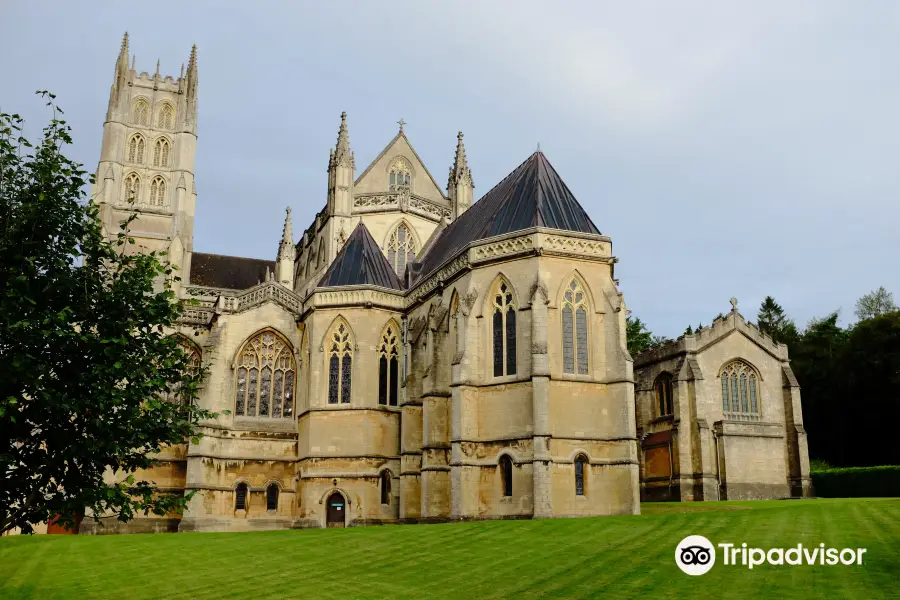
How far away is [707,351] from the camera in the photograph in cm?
4025

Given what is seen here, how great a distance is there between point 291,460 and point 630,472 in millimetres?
16283

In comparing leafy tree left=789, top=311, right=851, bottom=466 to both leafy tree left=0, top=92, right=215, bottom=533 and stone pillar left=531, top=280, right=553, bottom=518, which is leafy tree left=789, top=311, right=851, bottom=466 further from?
leafy tree left=0, top=92, right=215, bottom=533

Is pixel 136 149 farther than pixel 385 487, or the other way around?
pixel 136 149

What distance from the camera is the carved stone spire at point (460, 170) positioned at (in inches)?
1961

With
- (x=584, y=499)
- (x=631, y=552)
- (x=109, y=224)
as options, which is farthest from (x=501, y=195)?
(x=109, y=224)

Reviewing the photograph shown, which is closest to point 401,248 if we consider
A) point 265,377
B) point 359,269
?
point 359,269

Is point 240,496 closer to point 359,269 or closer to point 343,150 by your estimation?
point 359,269

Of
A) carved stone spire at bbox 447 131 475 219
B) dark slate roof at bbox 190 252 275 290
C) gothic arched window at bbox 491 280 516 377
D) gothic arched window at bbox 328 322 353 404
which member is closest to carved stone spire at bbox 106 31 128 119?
dark slate roof at bbox 190 252 275 290

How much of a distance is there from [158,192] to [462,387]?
40.7 meters

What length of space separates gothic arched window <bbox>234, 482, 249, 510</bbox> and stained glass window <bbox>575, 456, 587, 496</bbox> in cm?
1566

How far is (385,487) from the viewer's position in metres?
35.2

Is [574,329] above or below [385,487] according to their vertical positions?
above

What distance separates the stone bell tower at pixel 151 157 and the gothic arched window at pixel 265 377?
20804 mm

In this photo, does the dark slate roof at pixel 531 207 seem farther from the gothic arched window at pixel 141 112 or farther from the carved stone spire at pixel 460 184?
the gothic arched window at pixel 141 112
